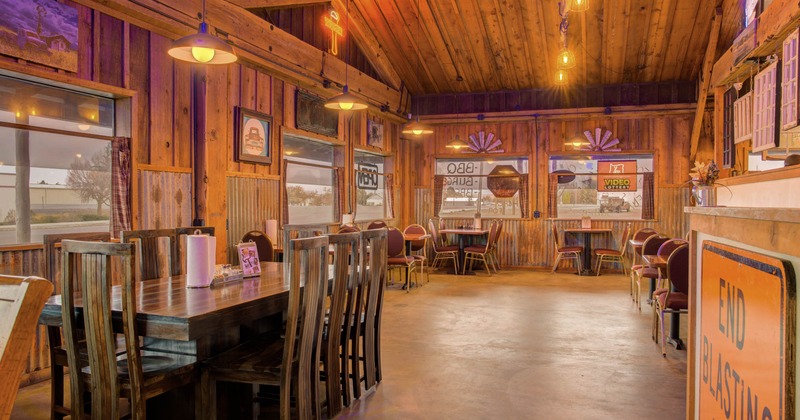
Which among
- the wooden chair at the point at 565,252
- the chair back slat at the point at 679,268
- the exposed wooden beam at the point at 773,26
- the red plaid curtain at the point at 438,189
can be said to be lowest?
the wooden chair at the point at 565,252

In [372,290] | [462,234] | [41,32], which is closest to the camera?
[372,290]

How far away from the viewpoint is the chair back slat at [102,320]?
8.06 ft

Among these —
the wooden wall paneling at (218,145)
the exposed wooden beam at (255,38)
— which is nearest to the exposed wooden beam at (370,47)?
the exposed wooden beam at (255,38)

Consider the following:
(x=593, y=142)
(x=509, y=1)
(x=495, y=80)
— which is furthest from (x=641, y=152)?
(x=509, y=1)

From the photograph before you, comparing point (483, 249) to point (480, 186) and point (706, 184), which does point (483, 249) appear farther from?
point (706, 184)

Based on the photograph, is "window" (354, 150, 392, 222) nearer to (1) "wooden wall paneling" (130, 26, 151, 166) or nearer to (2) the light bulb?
(1) "wooden wall paneling" (130, 26, 151, 166)

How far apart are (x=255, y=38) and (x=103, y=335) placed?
4.68 metres

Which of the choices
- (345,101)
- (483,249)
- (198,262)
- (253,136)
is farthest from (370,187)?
(198,262)

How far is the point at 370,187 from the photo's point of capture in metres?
10.3

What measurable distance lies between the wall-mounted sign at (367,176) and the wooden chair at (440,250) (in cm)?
133

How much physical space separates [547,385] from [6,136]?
14.7 ft

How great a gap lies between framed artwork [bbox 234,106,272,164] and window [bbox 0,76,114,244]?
157 cm

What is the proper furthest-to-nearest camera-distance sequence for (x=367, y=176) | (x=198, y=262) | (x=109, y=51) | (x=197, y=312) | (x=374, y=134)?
(x=367, y=176), (x=374, y=134), (x=109, y=51), (x=198, y=262), (x=197, y=312)

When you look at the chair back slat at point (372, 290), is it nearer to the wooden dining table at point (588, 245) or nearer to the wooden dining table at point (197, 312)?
the wooden dining table at point (197, 312)
